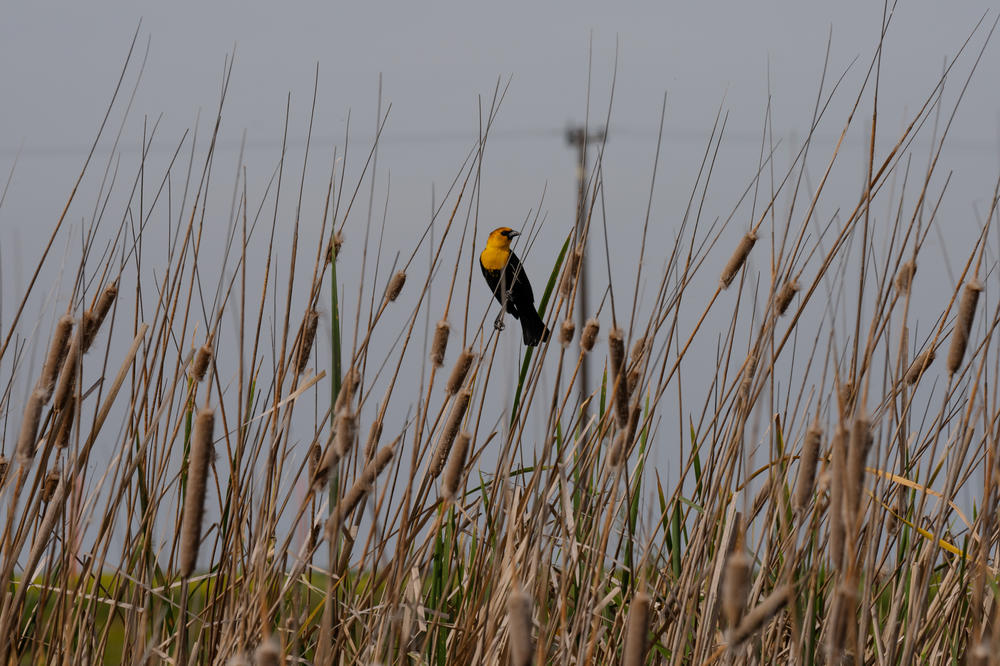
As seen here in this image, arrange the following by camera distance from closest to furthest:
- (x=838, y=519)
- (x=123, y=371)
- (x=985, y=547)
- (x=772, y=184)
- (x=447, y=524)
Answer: (x=838, y=519) → (x=985, y=547) → (x=123, y=371) → (x=772, y=184) → (x=447, y=524)

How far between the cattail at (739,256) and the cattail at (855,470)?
73cm

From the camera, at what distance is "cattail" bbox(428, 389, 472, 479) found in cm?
129

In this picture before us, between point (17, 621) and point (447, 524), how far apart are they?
33.8 inches

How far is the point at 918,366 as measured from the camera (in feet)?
5.87

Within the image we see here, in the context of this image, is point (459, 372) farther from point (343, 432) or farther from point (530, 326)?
point (530, 326)

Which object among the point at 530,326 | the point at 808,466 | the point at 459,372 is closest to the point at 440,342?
the point at 459,372

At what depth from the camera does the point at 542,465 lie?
1.38m

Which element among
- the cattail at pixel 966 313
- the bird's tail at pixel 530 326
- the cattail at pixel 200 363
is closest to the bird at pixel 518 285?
the bird's tail at pixel 530 326

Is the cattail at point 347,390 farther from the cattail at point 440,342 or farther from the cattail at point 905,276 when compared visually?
the cattail at point 905,276

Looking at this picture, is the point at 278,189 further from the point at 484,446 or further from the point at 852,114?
the point at 852,114

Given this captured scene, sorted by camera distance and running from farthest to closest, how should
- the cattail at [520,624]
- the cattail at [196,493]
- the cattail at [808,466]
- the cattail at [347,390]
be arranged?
the cattail at [347,390]
the cattail at [808,466]
the cattail at [196,493]
the cattail at [520,624]

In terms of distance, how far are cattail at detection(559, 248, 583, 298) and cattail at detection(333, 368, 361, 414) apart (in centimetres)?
38

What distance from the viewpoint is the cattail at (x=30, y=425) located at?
1.26 meters

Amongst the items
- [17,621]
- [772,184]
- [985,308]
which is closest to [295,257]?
[17,621]
